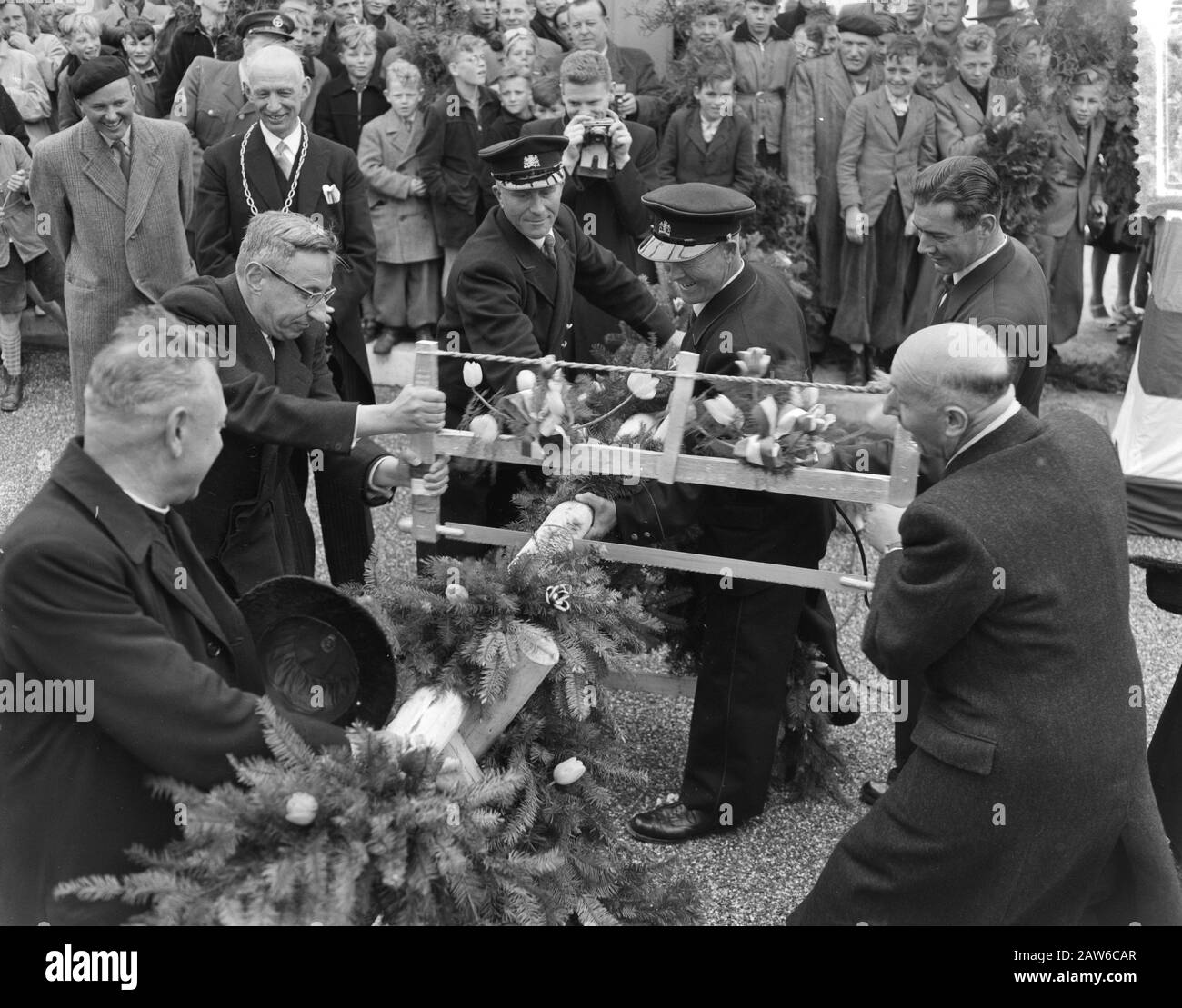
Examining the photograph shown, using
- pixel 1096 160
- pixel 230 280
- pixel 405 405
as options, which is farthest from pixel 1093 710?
pixel 1096 160

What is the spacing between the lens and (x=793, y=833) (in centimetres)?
480

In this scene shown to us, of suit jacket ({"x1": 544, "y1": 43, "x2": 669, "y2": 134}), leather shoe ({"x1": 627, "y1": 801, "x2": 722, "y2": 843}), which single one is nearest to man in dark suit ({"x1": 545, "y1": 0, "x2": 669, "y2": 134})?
suit jacket ({"x1": 544, "y1": 43, "x2": 669, "y2": 134})

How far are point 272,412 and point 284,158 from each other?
2.34 m

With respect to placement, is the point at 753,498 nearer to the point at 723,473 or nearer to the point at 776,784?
the point at 723,473

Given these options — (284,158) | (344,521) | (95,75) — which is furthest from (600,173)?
(95,75)

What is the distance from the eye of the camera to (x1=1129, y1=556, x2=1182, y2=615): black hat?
13.8 feet

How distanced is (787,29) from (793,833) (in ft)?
22.1

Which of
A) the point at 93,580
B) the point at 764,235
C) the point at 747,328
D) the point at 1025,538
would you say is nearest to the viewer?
the point at 93,580

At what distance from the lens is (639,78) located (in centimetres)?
892

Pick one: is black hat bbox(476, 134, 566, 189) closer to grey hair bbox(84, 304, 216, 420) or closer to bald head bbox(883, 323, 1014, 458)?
bald head bbox(883, 323, 1014, 458)

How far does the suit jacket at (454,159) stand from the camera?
27.7 ft

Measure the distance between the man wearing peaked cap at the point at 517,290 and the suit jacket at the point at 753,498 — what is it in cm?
75

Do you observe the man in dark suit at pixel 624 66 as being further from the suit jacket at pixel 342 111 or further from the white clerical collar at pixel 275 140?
the white clerical collar at pixel 275 140
